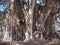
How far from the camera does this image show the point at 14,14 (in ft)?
25.1

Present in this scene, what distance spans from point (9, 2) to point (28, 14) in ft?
3.24

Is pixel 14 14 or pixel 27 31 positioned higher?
pixel 14 14

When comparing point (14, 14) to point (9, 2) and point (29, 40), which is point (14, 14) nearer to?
point (9, 2)

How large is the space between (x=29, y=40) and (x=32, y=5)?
1495 mm

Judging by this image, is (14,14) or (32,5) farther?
(14,14)

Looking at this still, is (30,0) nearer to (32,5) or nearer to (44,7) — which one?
(32,5)

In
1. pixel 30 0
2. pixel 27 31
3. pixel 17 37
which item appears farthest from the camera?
pixel 17 37

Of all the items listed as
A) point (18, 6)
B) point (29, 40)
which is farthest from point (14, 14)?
point (29, 40)

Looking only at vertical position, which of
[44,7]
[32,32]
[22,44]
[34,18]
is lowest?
[22,44]

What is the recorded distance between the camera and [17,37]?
26.0 feet

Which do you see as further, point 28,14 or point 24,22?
point 24,22

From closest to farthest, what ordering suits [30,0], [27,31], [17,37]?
[30,0] < [27,31] < [17,37]

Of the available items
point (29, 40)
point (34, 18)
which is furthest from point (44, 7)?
point (29, 40)

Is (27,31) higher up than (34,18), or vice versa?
(34,18)
